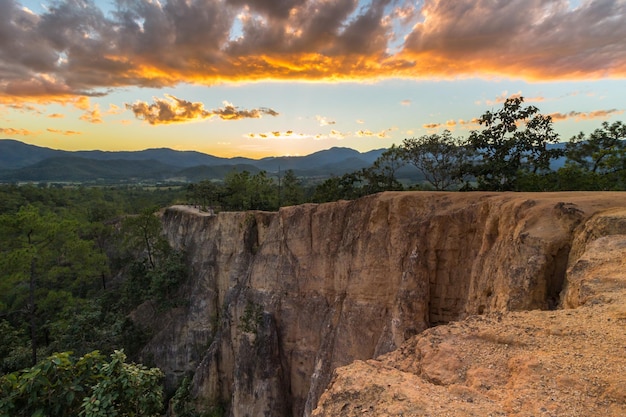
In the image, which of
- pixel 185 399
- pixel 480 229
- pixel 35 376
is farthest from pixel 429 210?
pixel 185 399

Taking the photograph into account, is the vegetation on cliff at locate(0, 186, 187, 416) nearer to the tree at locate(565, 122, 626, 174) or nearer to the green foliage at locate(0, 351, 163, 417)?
the green foliage at locate(0, 351, 163, 417)

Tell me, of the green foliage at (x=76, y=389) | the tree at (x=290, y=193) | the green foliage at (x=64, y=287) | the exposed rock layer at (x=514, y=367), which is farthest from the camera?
the tree at (x=290, y=193)

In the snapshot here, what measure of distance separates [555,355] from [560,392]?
29.6 inches

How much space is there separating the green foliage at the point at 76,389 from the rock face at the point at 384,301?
141 inches

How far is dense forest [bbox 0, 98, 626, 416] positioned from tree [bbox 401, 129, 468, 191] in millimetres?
93

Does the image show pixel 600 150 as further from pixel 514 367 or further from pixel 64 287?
pixel 64 287

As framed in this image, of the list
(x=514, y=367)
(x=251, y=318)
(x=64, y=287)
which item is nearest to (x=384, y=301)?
(x=251, y=318)

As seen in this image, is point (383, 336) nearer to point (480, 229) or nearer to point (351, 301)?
point (351, 301)

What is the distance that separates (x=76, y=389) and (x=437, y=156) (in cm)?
3185

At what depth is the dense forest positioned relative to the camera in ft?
19.2

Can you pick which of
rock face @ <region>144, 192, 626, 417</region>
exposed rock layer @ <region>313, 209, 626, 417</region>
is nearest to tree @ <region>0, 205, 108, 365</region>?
rock face @ <region>144, 192, 626, 417</region>

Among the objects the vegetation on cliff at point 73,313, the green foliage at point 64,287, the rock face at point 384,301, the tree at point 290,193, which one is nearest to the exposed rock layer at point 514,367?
the rock face at point 384,301

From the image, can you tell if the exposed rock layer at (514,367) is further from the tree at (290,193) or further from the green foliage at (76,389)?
the tree at (290,193)

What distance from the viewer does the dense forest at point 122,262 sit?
19.2 feet
